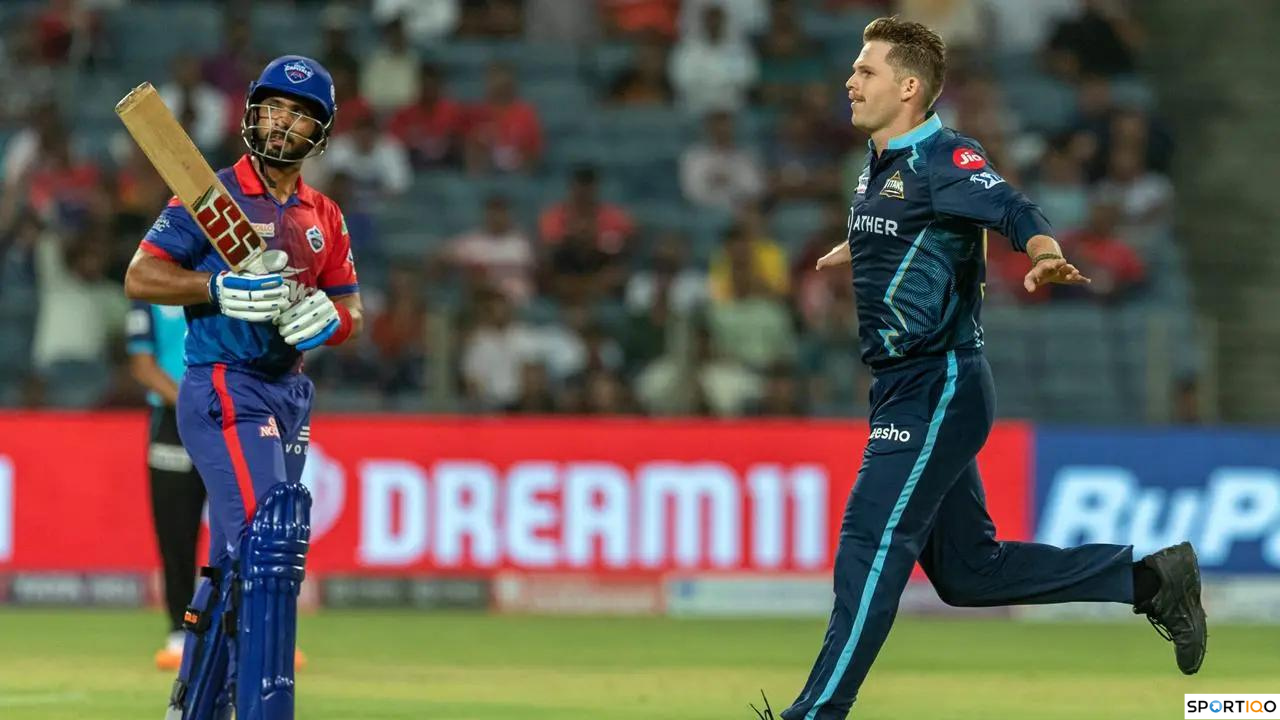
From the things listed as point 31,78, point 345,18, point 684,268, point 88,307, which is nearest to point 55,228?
point 88,307

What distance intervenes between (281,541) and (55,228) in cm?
1102

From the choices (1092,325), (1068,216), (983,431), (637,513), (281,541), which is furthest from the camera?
(1068,216)

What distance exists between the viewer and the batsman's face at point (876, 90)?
24.3 ft

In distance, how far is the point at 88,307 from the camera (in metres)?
16.5

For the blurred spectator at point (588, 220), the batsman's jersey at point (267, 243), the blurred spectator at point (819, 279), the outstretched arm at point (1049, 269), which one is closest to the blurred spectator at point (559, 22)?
the blurred spectator at point (588, 220)

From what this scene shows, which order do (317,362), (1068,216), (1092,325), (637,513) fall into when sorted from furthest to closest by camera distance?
(1068,216), (1092,325), (317,362), (637,513)

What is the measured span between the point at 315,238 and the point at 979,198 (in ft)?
7.85

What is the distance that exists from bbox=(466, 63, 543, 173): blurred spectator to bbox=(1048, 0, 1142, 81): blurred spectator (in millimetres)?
5221

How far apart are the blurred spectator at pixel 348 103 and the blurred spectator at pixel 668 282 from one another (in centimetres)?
287

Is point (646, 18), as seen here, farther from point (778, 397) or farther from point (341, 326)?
point (341, 326)

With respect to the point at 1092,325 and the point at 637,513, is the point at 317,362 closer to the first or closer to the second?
the point at 637,513

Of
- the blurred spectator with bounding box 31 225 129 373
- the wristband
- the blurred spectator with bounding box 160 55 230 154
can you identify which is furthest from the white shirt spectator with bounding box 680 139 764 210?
the wristband

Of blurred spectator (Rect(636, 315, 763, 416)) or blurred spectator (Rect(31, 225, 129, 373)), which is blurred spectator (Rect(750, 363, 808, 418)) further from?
blurred spectator (Rect(31, 225, 129, 373))

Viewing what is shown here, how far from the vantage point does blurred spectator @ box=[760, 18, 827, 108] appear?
19.7 metres
